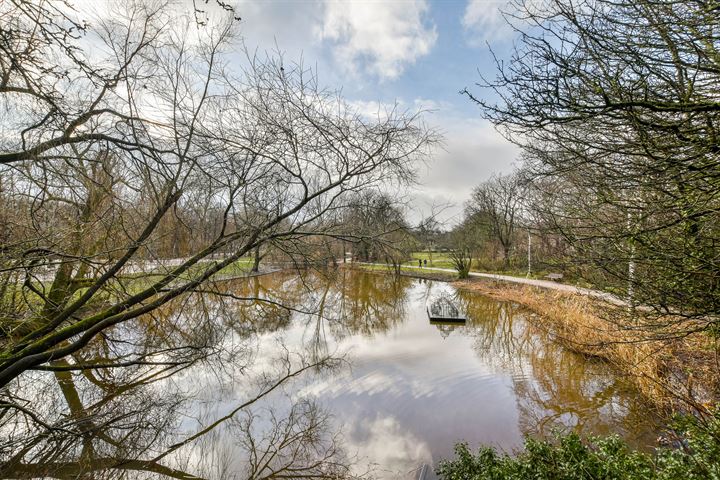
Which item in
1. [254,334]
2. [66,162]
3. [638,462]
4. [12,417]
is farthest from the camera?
[254,334]

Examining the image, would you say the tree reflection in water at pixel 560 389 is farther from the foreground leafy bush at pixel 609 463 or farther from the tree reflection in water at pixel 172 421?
the tree reflection in water at pixel 172 421

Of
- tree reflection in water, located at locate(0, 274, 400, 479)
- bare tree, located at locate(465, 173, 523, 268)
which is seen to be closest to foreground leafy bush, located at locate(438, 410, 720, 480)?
tree reflection in water, located at locate(0, 274, 400, 479)

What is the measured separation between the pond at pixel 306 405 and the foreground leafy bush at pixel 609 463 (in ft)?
4.45

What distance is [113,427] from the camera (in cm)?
439

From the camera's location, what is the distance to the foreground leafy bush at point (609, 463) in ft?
7.87

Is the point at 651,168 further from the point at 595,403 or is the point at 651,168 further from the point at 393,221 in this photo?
the point at 595,403

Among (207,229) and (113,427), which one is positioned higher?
(207,229)

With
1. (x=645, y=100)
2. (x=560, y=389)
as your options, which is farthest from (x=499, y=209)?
(x=645, y=100)

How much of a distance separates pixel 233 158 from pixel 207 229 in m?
1.54

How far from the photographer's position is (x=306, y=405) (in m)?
5.48

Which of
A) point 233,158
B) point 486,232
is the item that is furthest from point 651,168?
point 486,232

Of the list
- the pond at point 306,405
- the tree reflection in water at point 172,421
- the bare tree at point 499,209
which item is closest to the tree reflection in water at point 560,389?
the pond at point 306,405

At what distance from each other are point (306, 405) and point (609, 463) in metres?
4.22

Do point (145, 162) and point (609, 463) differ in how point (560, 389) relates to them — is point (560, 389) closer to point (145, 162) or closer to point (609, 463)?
point (609, 463)
